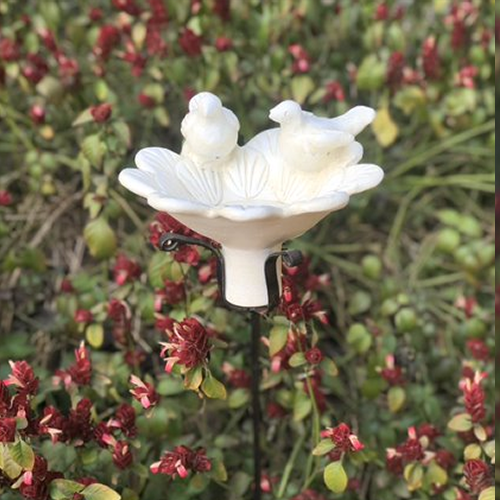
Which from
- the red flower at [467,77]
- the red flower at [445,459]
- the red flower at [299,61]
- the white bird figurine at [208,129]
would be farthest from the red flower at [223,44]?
the red flower at [445,459]

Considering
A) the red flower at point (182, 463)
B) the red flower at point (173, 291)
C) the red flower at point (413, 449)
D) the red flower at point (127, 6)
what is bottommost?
the red flower at point (413, 449)

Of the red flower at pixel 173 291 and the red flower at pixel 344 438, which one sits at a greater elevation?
the red flower at pixel 173 291

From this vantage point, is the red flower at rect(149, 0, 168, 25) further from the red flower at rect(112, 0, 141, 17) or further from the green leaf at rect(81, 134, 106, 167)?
the green leaf at rect(81, 134, 106, 167)

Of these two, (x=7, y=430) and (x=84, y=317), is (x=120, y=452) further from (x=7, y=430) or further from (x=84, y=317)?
(x=84, y=317)

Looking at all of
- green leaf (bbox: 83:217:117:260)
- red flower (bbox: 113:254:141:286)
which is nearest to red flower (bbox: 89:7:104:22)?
green leaf (bbox: 83:217:117:260)

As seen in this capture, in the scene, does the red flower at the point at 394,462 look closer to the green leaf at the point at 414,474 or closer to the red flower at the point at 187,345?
the green leaf at the point at 414,474

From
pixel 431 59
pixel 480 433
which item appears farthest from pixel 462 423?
pixel 431 59
